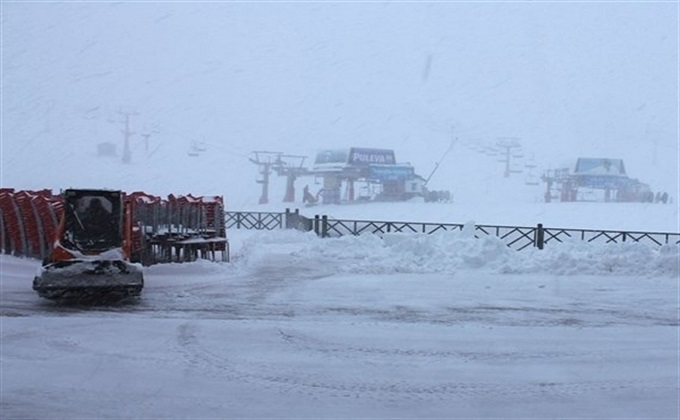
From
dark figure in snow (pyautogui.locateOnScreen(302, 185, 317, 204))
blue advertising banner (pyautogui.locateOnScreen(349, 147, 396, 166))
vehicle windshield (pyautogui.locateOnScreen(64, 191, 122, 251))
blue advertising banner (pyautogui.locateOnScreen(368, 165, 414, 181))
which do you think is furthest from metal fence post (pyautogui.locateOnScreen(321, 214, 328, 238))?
blue advertising banner (pyautogui.locateOnScreen(368, 165, 414, 181))

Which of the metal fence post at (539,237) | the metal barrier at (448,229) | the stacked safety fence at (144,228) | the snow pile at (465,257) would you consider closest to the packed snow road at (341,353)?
the snow pile at (465,257)

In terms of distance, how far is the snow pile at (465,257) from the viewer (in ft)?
54.5

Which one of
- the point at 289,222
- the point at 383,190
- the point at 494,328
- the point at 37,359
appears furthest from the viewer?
the point at 383,190

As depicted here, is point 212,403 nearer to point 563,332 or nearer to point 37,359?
point 37,359

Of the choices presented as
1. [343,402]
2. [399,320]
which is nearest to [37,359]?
[343,402]

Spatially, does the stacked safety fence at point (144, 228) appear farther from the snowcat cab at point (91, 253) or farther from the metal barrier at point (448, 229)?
the metal barrier at point (448, 229)

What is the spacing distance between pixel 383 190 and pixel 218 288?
142 feet

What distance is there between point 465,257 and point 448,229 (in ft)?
24.1

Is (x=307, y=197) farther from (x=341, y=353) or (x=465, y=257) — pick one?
(x=341, y=353)

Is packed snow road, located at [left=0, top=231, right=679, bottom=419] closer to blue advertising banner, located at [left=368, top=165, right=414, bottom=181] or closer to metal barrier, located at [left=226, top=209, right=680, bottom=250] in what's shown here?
metal barrier, located at [left=226, top=209, right=680, bottom=250]

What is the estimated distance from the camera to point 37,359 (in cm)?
718

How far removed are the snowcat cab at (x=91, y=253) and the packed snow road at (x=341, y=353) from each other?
413 millimetres

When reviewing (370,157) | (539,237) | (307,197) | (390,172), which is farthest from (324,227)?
(370,157)

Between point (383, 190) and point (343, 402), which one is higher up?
point (383, 190)
